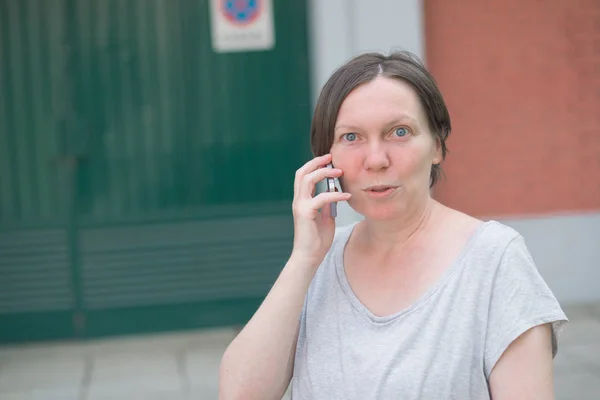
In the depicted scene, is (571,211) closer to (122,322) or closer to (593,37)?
(593,37)

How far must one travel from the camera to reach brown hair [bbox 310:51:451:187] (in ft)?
6.13

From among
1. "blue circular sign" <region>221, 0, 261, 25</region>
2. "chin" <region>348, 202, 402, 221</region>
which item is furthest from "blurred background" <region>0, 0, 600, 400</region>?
"chin" <region>348, 202, 402, 221</region>

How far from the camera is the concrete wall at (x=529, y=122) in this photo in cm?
643

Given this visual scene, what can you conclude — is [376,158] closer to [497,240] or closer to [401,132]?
[401,132]

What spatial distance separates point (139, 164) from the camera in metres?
6.18

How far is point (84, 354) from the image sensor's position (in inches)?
237

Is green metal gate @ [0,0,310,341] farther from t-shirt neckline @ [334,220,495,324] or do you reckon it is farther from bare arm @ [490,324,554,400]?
bare arm @ [490,324,554,400]

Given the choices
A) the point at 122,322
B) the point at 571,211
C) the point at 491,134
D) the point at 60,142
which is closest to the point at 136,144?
the point at 60,142

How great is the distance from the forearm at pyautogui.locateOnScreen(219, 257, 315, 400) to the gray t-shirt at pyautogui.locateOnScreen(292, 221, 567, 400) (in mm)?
83

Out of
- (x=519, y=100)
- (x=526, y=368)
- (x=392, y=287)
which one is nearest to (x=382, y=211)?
(x=392, y=287)

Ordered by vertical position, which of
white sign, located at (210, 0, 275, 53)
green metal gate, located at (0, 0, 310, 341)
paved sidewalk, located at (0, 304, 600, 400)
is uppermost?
white sign, located at (210, 0, 275, 53)

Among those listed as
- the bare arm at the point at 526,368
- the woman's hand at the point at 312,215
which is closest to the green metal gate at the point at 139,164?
the woman's hand at the point at 312,215

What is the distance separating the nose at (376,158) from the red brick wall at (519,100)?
4.66m

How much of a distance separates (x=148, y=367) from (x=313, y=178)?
156 inches
